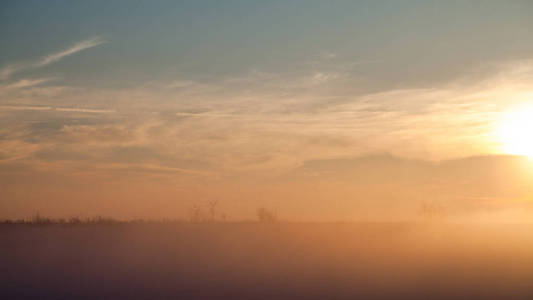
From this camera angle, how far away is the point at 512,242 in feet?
122

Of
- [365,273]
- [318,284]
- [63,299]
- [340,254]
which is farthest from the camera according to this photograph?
[340,254]

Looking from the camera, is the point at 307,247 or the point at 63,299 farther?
the point at 307,247

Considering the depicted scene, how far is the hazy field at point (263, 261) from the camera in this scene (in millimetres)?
23297

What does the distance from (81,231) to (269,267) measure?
590 inches

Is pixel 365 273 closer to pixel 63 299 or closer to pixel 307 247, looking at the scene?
pixel 307 247

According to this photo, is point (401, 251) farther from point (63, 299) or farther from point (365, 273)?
point (63, 299)

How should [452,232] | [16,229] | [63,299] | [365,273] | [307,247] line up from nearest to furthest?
[63,299]
[365,273]
[307,247]
[16,229]
[452,232]

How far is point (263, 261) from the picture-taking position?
102 feet

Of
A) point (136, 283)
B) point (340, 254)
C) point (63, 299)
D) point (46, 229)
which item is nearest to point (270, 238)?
point (340, 254)

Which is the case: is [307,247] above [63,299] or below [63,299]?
above

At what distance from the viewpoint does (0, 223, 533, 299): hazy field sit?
76.4 feet

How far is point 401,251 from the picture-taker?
34.2 meters

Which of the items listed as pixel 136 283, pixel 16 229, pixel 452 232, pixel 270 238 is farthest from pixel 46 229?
pixel 452 232

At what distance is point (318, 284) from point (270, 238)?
50.9ft
